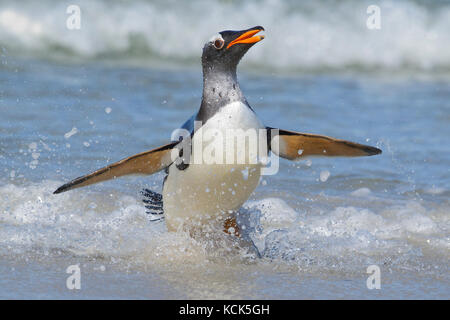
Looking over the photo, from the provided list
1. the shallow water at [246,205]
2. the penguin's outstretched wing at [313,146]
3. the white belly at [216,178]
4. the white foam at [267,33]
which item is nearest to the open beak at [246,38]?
the white belly at [216,178]

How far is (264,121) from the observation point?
6551 mm

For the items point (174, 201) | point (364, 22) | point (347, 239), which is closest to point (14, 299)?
point (174, 201)

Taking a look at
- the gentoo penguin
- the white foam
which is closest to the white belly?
the gentoo penguin

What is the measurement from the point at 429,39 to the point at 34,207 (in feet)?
29.0

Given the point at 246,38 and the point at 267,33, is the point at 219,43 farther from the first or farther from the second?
the point at 267,33

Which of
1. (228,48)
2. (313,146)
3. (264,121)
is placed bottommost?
(313,146)

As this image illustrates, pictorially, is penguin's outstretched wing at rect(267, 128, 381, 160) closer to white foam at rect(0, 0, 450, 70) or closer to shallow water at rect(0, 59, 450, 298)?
shallow water at rect(0, 59, 450, 298)

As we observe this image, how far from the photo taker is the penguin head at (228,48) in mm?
3254

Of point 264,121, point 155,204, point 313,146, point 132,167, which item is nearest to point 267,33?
point 264,121

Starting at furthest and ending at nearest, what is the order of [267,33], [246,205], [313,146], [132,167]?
[267,33] → [246,205] → [313,146] → [132,167]

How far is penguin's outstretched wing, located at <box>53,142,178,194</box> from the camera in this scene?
10.3ft

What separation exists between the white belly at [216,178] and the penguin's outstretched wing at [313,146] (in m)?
0.20

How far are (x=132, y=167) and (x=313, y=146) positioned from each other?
2.73ft
